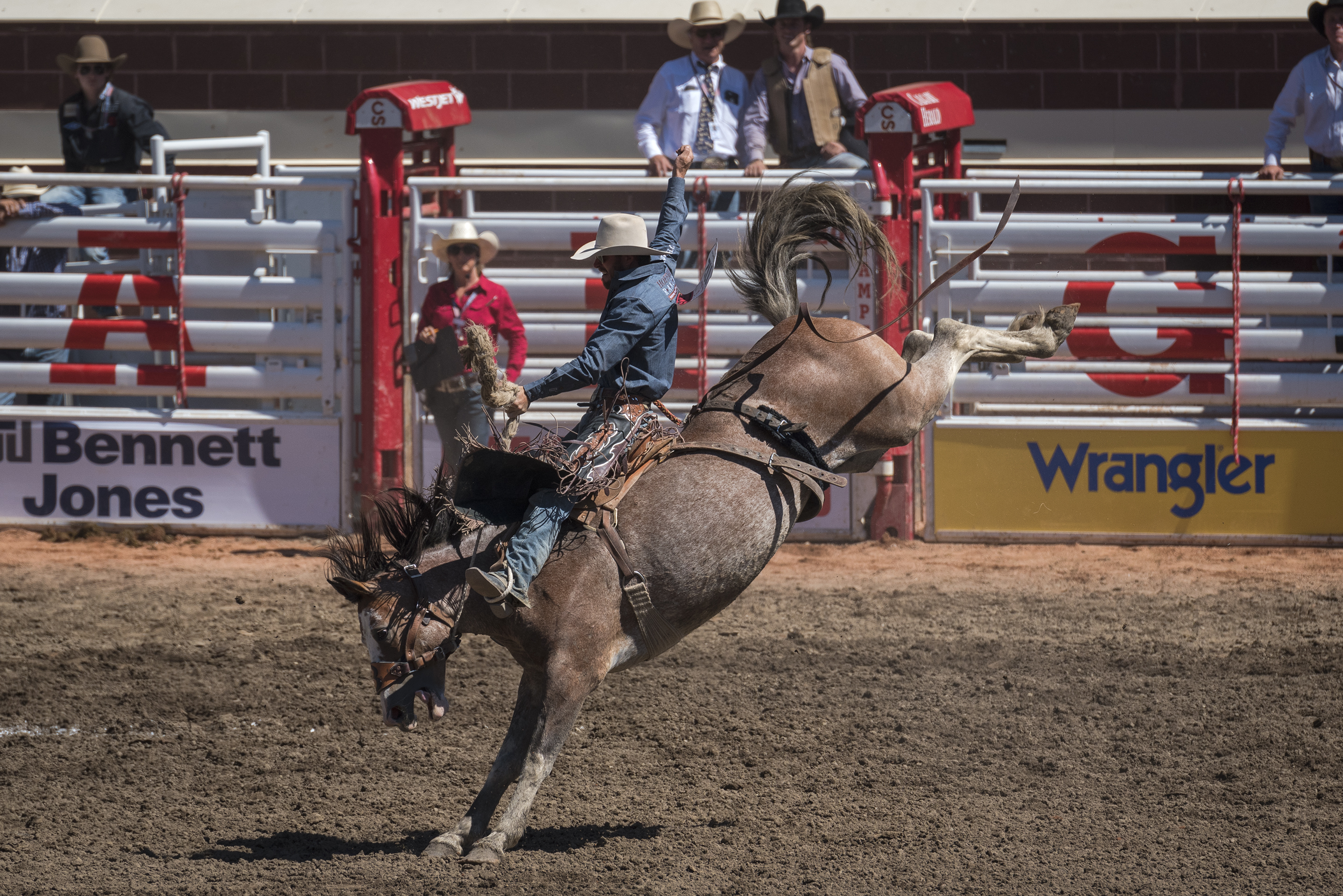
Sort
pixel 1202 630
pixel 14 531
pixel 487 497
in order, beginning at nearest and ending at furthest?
1. pixel 487 497
2. pixel 1202 630
3. pixel 14 531

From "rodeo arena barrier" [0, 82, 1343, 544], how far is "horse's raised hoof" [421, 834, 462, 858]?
4.54m

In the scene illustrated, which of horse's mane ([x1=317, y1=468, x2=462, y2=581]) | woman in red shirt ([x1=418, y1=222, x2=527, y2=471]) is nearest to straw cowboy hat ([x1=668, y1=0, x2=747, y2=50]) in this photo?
woman in red shirt ([x1=418, y1=222, x2=527, y2=471])

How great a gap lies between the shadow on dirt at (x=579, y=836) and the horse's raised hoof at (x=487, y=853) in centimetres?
14

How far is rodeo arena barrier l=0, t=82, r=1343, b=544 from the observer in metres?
8.64

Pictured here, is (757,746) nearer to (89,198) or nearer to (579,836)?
(579,836)

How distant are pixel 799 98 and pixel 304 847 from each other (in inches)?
258

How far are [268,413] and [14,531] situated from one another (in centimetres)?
188

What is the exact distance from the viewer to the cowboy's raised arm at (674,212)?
192 inches

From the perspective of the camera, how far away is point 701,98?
9.63m

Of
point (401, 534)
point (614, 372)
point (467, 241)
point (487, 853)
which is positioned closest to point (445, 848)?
point (487, 853)

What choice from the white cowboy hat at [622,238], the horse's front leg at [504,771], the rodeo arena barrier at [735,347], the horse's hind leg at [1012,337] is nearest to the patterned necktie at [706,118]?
the rodeo arena barrier at [735,347]

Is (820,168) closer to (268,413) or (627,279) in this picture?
(268,413)

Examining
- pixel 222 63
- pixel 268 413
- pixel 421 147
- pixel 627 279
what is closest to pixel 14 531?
pixel 268 413

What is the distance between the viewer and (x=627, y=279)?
15.4 ft
